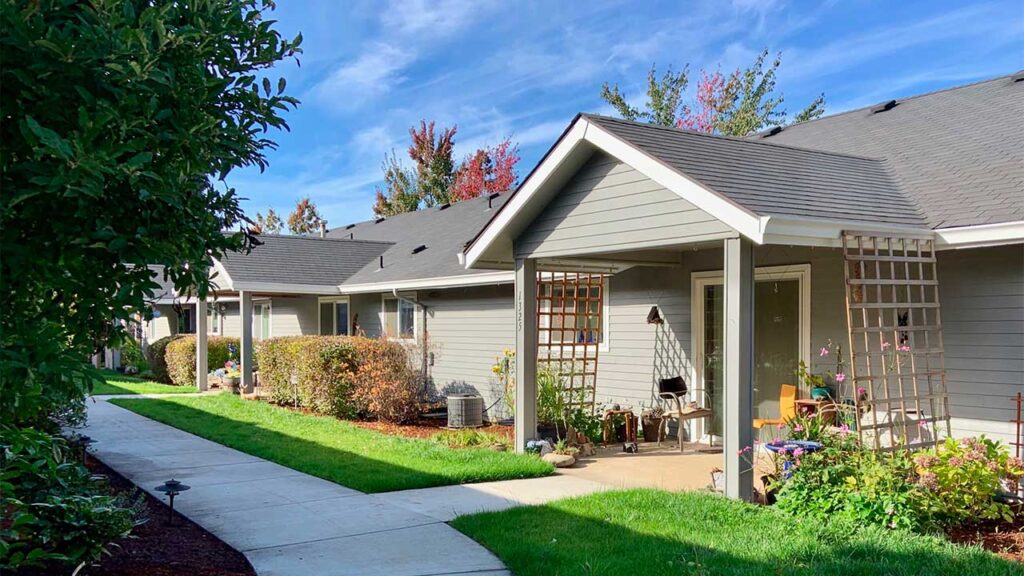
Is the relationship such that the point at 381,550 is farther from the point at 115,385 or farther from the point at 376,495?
the point at 115,385

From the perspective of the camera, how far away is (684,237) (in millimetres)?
7449

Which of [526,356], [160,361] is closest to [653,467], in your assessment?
[526,356]

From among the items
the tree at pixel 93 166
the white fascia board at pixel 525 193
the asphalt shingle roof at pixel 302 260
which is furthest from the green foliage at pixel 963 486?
the asphalt shingle roof at pixel 302 260

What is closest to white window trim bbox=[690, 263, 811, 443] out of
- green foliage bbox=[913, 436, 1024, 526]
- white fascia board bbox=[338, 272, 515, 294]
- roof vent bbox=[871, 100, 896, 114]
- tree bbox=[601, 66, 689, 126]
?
green foliage bbox=[913, 436, 1024, 526]

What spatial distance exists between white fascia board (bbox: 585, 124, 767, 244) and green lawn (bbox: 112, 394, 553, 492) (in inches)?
139

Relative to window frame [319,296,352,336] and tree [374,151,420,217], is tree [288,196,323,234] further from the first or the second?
window frame [319,296,352,336]

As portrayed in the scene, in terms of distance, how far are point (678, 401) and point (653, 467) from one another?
64.1 inches

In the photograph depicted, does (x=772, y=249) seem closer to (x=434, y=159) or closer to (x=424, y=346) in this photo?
(x=424, y=346)

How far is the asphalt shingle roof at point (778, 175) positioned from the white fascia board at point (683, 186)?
0.06 m

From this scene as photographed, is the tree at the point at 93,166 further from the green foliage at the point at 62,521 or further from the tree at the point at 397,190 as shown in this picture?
the tree at the point at 397,190

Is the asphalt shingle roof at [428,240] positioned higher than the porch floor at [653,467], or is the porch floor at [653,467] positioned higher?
the asphalt shingle roof at [428,240]

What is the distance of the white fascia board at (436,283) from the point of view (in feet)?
41.6

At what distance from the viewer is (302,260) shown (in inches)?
735

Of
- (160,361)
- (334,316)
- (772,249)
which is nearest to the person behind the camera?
(772,249)
